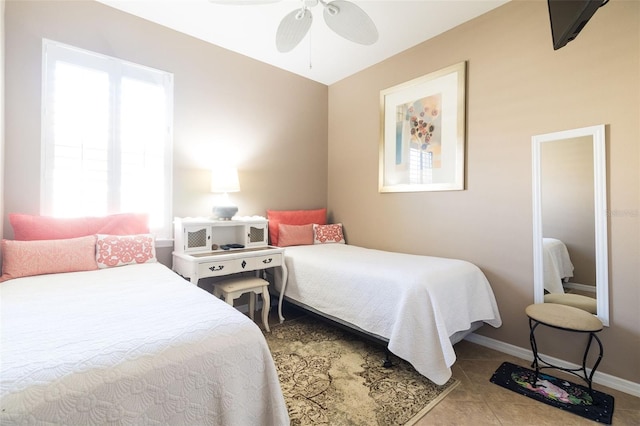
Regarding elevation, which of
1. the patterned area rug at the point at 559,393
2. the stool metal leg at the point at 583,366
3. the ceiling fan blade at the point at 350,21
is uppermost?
the ceiling fan blade at the point at 350,21

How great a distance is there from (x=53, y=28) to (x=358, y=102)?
9.42 feet

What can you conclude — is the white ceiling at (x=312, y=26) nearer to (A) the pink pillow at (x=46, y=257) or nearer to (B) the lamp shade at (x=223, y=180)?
(B) the lamp shade at (x=223, y=180)

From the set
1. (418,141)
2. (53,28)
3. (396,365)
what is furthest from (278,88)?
(396,365)

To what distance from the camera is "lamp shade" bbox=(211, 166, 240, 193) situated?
9.25ft

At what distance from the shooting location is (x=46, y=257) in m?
1.86

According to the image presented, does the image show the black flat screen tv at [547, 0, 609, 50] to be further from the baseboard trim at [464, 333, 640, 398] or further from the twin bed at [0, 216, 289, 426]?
the baseboard trim at [464, 333, 640, 398]

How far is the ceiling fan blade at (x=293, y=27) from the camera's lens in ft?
5.86

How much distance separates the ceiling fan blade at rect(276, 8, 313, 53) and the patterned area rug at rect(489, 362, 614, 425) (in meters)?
2.65

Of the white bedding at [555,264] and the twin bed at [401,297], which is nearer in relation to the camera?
the twin bed at [401,297]

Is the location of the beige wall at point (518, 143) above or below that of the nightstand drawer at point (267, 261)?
above

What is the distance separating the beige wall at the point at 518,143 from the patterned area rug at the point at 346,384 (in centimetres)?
104

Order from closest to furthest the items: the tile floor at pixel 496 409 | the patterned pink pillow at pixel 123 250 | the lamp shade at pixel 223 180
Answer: the tile floor at pixel 496 409 < the patterned pink pillow at pixel 123 250 < the lamp shade at pixel 223 180

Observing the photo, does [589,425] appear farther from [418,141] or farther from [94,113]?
[94,113]

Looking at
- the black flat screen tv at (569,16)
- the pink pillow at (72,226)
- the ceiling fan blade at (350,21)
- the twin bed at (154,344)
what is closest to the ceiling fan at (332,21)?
the ceiling fan blade at (350,21)
